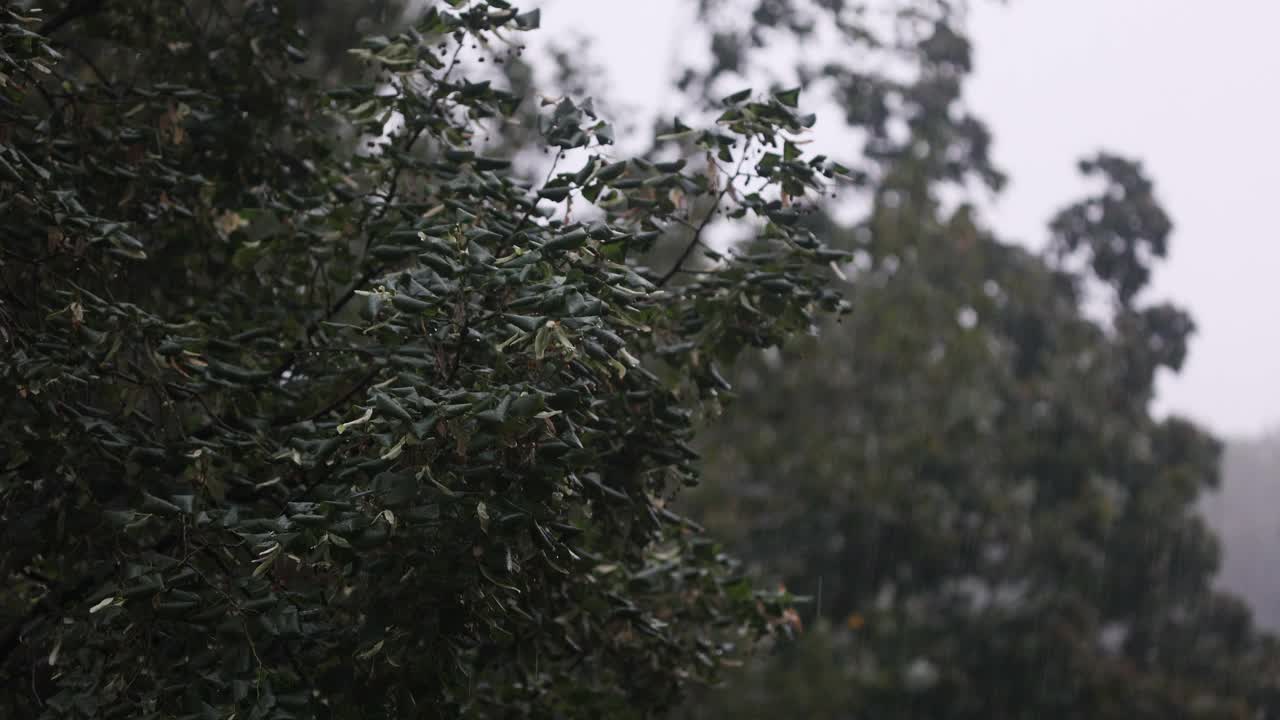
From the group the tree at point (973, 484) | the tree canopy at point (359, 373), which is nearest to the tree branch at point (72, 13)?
the tree canopy at point (359, 373)

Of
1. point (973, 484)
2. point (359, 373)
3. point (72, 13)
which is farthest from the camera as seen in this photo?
point (973, 484)

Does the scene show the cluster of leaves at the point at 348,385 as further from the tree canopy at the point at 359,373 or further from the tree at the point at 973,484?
the tree at the point at 973,484

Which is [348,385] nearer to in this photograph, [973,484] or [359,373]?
[359,373]

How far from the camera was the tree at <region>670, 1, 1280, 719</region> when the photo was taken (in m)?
11.8

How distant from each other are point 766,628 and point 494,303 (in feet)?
6.02

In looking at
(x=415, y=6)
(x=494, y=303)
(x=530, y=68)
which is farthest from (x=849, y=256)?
(x=415, y=6)

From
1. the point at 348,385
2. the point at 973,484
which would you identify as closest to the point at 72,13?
the point at 348,385

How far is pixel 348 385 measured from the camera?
10.8 feet

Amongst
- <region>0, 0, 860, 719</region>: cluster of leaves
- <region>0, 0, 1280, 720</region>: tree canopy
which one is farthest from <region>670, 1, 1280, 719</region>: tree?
<region>0, 0, 860, 719</region>: cluster of leaves

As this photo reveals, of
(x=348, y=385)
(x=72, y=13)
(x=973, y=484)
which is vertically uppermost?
(x=973, y=484)

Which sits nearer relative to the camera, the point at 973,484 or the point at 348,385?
the point at 348,385

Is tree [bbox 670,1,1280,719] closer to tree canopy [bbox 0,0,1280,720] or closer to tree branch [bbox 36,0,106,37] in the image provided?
tree canopy [bbox 0,0,1280,720]

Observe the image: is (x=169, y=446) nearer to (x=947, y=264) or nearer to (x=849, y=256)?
(x=849, y=256)

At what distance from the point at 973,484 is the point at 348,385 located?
9.66 m
